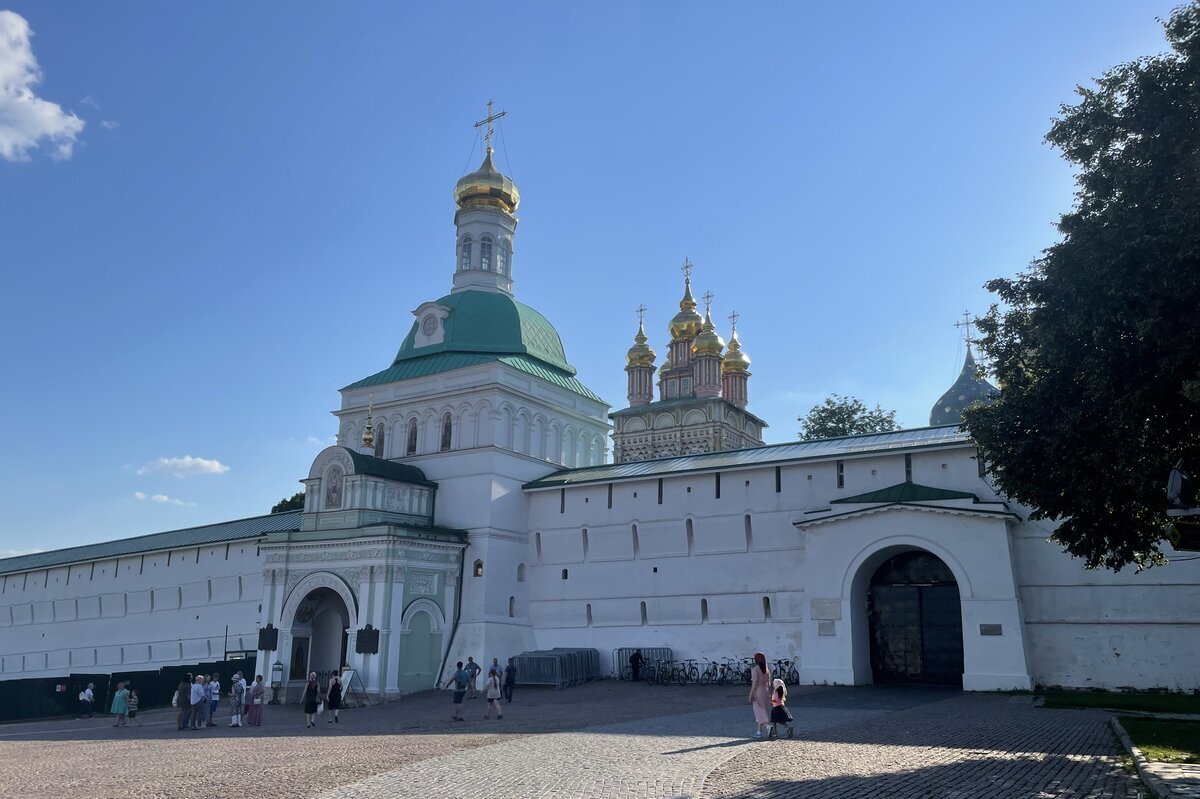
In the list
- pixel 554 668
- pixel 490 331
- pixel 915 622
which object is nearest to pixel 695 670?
pixel 554 668

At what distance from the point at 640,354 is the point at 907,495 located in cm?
3454

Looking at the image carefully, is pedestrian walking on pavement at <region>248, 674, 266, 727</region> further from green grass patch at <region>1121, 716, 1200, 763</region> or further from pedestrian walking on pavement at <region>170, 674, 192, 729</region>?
green grass patch at <region>1121, 716, 1200, 763</region>

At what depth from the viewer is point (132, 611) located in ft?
123

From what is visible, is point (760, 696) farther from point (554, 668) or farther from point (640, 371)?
point (640, 371)

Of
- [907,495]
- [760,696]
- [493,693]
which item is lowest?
[493,693]

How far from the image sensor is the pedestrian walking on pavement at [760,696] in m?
13.7

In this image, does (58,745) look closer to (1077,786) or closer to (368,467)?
(368,467)

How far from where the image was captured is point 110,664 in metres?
38.0

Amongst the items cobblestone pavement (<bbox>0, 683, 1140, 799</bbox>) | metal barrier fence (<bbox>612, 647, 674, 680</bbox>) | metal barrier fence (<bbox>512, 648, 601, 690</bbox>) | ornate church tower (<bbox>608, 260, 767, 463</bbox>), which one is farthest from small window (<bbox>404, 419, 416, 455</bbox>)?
ornate church tower (<bbox>608, 260, 767, 463</bbox>)

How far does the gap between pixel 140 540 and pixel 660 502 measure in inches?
971

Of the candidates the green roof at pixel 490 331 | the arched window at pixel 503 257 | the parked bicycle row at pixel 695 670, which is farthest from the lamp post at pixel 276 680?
the arched window at pixel 503 257

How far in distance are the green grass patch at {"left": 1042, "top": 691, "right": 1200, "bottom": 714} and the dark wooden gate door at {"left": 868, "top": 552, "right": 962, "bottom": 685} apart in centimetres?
295

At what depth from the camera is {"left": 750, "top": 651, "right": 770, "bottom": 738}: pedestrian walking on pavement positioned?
1366 centimetres

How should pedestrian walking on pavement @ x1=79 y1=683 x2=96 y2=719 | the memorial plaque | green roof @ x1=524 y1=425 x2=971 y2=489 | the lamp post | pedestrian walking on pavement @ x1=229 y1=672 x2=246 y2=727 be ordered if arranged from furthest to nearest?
pedestrian walking on pavement @ x1=79 y1=683 x2=96 y2=719 → the lamp post → the memorial plaque → green roof @ x1=524 y1=425 x2=971 y2=489 → pedestrian walking on pavement @ x1=229 y1=672 x2=246 y2=727
